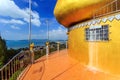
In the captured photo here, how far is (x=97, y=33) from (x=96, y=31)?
0.38ft

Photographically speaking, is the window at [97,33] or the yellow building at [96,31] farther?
the window at [97,33]

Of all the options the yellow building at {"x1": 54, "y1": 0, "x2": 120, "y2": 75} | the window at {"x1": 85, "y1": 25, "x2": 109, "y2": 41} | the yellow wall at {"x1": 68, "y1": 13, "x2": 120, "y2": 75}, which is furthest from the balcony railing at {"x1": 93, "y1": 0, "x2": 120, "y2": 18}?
the yellow wall at {"x1": 68, "y1": 13, "x2": 120, "y2": 75}

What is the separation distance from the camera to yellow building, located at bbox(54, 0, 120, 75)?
7.84 m

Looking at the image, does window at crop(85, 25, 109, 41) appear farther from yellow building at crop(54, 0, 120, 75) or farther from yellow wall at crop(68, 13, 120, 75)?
yellow wall at crop(68, 13, 120, 75)

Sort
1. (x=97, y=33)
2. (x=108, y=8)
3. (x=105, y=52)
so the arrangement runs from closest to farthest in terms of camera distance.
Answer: (x=105, y=52)
(x=97, y=33)
(x=108, y=8)

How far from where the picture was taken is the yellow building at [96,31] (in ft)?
25.7

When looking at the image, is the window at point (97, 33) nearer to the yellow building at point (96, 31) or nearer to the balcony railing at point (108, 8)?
the yellow building at point (96, 31)

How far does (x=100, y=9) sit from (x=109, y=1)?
553 millimetres

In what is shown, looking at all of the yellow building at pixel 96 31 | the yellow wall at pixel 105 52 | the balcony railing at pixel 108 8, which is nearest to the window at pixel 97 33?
the yellow building at pixel 96 31

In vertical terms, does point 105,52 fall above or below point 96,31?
below

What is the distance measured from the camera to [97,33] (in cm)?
896

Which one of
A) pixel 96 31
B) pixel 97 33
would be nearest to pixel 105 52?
pixel 97 33

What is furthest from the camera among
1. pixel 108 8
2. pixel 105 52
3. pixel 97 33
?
pixel 108 8

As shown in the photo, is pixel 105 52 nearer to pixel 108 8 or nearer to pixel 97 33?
pixel 97 33
